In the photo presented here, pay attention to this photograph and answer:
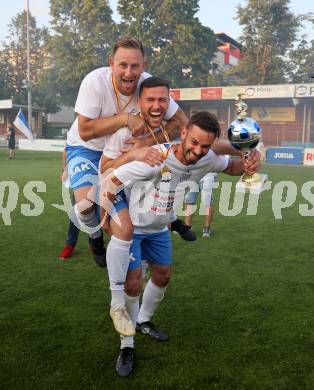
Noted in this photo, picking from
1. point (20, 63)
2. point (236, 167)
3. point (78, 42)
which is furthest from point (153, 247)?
point (20, 63)

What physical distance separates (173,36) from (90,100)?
48153 millimetres

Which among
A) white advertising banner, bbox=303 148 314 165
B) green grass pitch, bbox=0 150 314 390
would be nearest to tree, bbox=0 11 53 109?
white advertising banner, bbox=303 148 314 165

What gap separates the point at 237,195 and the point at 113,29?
145 feet

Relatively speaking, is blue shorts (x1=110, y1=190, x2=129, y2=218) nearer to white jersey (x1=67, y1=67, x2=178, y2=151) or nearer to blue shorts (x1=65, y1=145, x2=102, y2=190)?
white jersey (x1=67, y1=67, x2=178, y2=151)

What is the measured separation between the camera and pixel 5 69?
60344 millimetres

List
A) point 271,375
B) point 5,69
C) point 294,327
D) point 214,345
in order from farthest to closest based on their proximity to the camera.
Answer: point 5,69 < point 294,327 < point 214,345 < point 271,375

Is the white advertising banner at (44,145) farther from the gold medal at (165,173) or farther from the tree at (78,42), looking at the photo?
the gold medal at (165,173)

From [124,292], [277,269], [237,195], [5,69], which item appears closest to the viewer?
[124,292]

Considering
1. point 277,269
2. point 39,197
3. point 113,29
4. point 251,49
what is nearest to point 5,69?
point 113,29

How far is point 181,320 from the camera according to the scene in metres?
4.32

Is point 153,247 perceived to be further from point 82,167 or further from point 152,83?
point 152,83

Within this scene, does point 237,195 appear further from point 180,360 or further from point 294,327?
point 180,360

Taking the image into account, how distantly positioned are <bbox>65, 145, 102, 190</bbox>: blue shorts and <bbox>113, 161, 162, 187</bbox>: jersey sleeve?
813mm

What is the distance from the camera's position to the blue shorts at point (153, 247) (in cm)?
358
